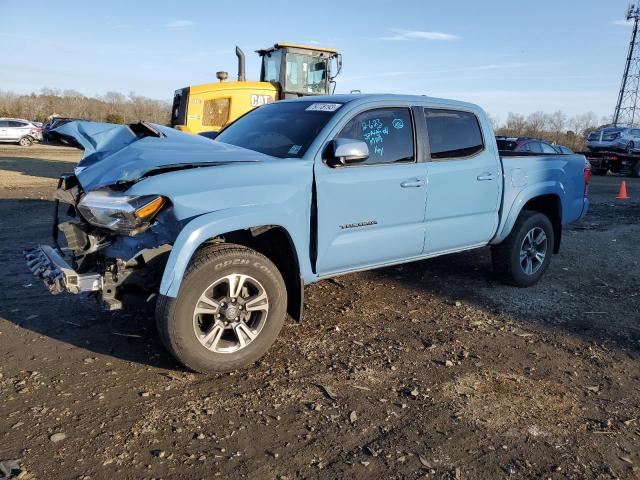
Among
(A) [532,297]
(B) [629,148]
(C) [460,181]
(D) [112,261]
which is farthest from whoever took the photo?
Answer: (B) [629,148]

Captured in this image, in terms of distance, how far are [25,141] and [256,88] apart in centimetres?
2689

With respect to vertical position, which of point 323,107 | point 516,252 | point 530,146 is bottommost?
→ point 516,252

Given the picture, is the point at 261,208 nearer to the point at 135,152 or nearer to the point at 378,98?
the point at 135,152

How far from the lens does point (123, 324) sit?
464 cm

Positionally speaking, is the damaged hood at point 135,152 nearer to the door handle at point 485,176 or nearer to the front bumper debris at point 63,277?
the front bumper debris at point 63,277

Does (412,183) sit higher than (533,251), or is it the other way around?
(412,183)

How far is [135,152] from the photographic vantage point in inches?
149

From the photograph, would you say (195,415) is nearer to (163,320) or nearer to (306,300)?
(163,320)

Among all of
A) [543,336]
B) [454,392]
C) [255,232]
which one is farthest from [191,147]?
[543,336]

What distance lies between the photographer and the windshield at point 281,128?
441 centimetres

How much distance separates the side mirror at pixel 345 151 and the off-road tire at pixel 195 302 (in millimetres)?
964

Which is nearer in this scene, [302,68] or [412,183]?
[412,183]

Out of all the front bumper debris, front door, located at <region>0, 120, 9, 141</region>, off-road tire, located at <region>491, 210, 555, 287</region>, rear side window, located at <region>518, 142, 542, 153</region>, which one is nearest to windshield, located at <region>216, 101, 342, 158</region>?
the front bumper debris

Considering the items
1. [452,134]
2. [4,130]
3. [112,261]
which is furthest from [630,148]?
[4,130]
